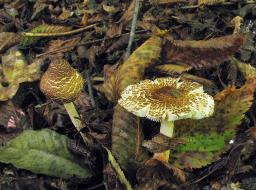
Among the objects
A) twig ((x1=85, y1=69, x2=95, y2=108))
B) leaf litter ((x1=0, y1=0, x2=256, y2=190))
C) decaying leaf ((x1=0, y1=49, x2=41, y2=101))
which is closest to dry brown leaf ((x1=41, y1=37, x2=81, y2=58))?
leaf litter ((x1=0, y1=0, x2=256, y2=190))

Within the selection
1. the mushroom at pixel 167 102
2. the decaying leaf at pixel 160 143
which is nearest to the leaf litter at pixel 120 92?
the decaying leaf at pixel 160 143

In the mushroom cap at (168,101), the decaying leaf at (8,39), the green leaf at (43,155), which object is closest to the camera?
the mushroom cap at (168,101)

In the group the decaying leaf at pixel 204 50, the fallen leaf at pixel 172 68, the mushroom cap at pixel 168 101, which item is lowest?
the fallen leaf at pixel 172 68

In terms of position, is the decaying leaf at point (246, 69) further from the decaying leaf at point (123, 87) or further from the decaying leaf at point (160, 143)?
the decaying leaf at point (160, 143)

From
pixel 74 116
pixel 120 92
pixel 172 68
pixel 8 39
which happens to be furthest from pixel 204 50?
pixel 8 39

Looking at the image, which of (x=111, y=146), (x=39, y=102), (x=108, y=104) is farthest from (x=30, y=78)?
(x=111, y=146)

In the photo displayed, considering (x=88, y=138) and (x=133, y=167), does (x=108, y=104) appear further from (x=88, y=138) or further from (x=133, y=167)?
(x=133, y=167)
